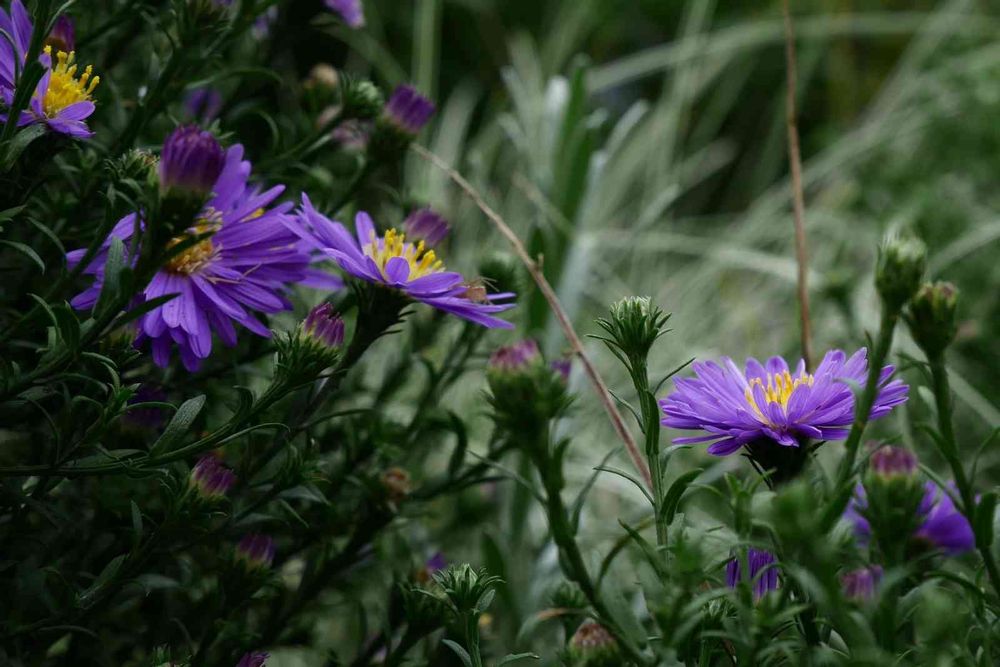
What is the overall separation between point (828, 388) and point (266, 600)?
0.34 meters

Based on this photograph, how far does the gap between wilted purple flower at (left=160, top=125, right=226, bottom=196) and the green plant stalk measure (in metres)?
0.28

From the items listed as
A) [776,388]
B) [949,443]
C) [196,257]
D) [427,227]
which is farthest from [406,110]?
[949,443]

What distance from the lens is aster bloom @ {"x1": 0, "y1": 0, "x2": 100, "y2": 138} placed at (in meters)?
0.44

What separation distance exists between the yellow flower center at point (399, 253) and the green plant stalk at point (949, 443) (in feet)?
0.89

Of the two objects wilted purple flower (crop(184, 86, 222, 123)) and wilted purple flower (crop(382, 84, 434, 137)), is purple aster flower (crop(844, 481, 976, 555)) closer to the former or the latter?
wilted purple flower (crop(382, 84, 434, 137))

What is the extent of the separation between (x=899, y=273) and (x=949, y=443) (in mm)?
70

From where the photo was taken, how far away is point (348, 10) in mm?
674

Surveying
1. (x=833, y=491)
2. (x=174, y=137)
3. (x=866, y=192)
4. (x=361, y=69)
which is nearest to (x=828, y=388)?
(x=833, y=491)

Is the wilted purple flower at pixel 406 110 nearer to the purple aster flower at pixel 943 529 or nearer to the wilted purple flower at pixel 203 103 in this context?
the wilted purple flower at pixel 203 103

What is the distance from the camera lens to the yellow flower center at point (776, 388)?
455 millimetres

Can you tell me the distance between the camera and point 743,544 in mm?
352

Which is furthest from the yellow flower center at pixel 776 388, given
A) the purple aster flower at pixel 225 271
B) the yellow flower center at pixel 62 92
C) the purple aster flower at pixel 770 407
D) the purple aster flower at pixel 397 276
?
the yellow flower center at pixel 62 92

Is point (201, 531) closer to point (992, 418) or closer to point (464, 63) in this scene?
point (992, 418)

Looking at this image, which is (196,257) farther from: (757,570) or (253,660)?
(757,570)
